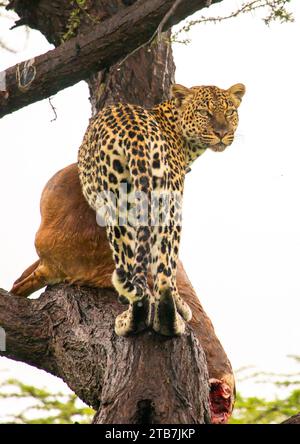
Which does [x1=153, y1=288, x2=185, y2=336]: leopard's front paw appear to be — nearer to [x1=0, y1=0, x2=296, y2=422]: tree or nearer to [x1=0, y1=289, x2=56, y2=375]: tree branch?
[x1=0, y1=0, x2=296, y2=422]: tree

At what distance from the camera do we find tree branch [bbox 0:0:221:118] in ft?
28.9

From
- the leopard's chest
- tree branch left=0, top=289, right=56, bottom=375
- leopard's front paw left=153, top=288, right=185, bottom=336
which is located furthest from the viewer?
tree branch left=0, top=289, right=56, bottom=375

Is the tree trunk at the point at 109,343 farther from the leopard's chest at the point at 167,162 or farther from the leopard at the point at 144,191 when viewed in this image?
the leopard's chest at the point at 167,162

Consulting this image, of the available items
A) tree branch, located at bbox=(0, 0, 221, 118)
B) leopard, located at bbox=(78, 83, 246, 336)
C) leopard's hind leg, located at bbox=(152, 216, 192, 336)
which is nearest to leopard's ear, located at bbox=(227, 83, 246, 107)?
leopard, located at bbox=(78, 83, 246, 336)

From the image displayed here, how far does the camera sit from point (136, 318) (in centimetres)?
734

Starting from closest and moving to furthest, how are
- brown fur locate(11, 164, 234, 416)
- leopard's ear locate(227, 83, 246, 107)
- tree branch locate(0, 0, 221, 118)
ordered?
tree branch locate(0, 0, 221, 118), brown fur locate(11, 164, 234, 416), leopard's ear locate(227, 83, 246, 107)

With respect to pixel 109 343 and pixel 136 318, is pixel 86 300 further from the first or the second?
pixel 136 318

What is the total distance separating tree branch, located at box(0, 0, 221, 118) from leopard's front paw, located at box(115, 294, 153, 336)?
8.49ft

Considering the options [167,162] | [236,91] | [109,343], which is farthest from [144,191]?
[236,91]

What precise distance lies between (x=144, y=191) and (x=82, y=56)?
81.0 inches

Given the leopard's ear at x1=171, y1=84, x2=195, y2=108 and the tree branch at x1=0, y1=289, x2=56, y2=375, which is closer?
the tree branch at x1=0, y1=289, x2=56, y2=375

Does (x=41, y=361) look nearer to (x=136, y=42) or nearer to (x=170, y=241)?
(x=170, y=241)

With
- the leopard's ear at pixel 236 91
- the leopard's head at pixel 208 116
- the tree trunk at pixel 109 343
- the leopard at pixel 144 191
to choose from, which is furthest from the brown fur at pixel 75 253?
the leopard's ear at pixel 236 91

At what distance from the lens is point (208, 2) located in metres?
8.35
